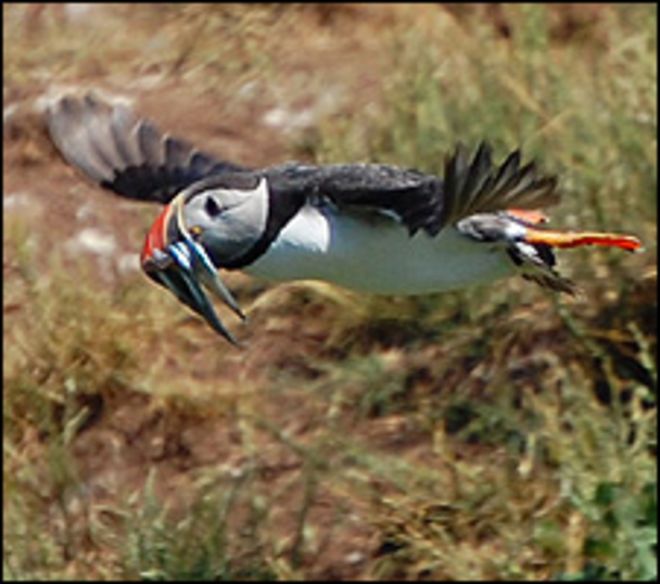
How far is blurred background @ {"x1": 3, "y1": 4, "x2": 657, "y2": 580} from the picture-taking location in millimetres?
5090

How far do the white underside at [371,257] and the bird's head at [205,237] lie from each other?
50mm

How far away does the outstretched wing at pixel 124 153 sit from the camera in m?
4.17

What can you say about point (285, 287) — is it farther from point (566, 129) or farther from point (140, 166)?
point (140, 166)

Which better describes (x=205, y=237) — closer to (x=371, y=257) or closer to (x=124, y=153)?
(x=371, y=257)

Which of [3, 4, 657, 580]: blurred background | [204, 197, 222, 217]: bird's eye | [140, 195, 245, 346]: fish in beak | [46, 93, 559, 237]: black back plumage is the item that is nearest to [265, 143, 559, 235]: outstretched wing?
[46, 93, 559, 237]: black back plumage

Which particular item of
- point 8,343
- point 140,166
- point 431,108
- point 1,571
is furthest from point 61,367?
point 140,166

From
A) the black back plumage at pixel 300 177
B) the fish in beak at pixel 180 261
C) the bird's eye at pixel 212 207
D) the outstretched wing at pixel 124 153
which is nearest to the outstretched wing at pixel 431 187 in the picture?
the black back plumage at pixel 300 177

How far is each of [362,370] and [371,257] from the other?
181cm

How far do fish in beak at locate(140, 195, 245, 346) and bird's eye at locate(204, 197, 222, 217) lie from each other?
63mm

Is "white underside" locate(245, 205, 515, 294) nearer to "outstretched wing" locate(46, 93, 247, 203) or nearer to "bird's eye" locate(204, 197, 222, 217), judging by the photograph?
"bird's eye" locate(204, 197, 222, 217)

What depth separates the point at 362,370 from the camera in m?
5.48

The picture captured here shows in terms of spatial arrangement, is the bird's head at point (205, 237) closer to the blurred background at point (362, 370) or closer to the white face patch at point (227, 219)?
the white face patch at point (227, 219)

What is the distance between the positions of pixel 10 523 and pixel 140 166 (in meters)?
1.32

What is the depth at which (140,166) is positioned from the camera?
4.20m
